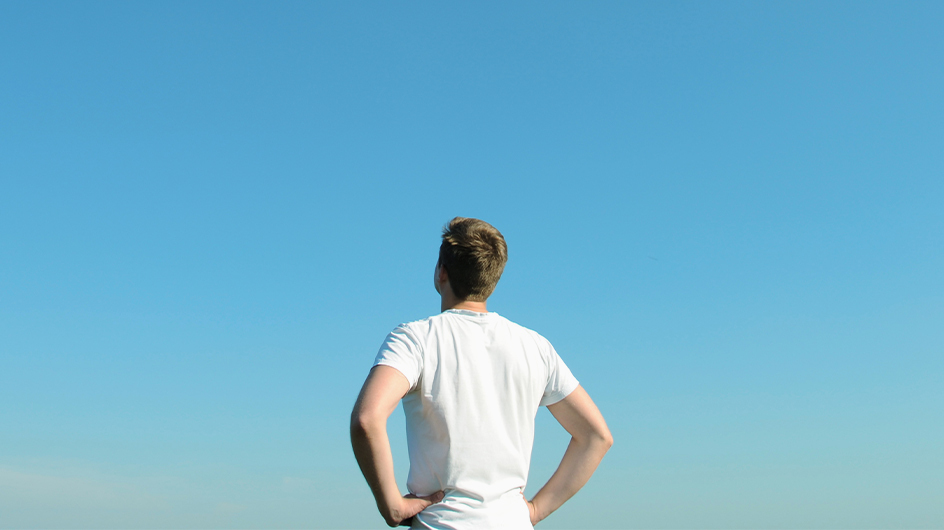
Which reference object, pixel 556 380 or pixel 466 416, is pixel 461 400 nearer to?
pixel 466 416

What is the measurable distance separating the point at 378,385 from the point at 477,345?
27.1 inches

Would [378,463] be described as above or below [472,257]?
below

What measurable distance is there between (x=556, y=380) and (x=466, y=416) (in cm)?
83

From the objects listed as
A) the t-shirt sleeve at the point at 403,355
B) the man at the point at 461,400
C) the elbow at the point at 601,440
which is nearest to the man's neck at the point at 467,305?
the man at the point at 461,400

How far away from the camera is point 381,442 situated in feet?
13.4

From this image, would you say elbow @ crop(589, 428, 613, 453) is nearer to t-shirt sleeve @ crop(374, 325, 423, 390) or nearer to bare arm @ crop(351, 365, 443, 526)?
bare arm @ crop(351, 365, 443, 526)

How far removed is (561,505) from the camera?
5.06m

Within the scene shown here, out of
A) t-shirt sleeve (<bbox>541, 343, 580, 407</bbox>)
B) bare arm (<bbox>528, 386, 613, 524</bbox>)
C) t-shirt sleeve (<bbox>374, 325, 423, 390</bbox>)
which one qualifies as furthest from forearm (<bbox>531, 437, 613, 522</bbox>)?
t-shirt sleeve (<bbox>374, 325, 423, 390</bbox>)

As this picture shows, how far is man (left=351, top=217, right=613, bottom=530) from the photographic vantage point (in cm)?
417

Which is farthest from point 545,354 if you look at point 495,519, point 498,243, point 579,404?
point 495,519

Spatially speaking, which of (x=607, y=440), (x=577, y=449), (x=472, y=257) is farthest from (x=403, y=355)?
(x=607, y=440)

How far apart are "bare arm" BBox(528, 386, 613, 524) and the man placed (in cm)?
25

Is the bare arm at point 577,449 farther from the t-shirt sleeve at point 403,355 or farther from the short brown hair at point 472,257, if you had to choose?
the t-shirt sleeve at point 403,355

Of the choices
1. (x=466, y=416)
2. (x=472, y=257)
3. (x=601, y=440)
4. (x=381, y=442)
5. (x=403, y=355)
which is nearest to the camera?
(x=381, y=442)
